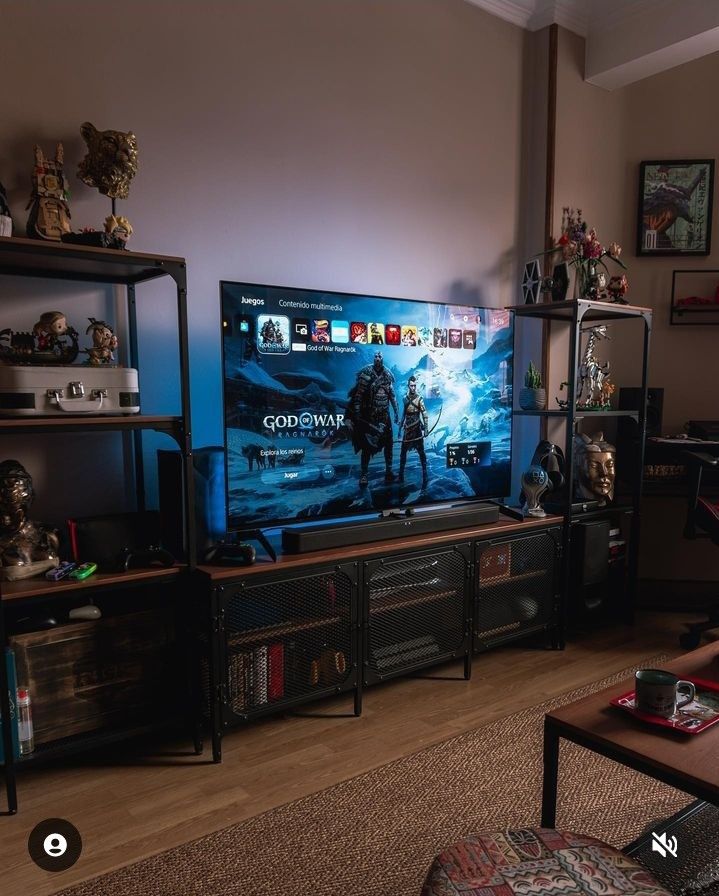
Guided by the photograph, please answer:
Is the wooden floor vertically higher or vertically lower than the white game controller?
lower

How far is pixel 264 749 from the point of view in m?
2.20

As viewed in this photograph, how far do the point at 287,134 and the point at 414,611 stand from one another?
1.88 metres

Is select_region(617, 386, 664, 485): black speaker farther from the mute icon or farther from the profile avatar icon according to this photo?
the profile avatar icon

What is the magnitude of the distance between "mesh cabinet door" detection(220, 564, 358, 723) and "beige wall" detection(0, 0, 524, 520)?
0.66 metres

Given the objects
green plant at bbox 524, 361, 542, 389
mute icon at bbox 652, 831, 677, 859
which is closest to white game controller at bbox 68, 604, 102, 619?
mute icon at bbox 652, 831, 677, 859

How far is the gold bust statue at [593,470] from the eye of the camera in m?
3.22

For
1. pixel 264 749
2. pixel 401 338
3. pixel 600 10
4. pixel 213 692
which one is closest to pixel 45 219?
pixel 401 338

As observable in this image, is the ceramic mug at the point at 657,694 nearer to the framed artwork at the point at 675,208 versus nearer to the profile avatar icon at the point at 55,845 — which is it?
the profile avatar icon at the point at 55,845

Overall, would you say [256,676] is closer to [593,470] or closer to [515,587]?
[515,587]

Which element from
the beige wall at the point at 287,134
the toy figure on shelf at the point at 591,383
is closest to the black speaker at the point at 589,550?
the toy figure on shelf at the point at 591,383

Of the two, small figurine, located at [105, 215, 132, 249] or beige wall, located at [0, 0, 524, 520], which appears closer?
small figurine, located at [105, 215, 132, 249]

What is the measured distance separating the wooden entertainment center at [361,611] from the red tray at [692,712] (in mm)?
1027

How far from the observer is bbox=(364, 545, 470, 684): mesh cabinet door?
8.07 ft

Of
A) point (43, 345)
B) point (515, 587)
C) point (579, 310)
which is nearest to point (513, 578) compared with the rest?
point (515, 587)
